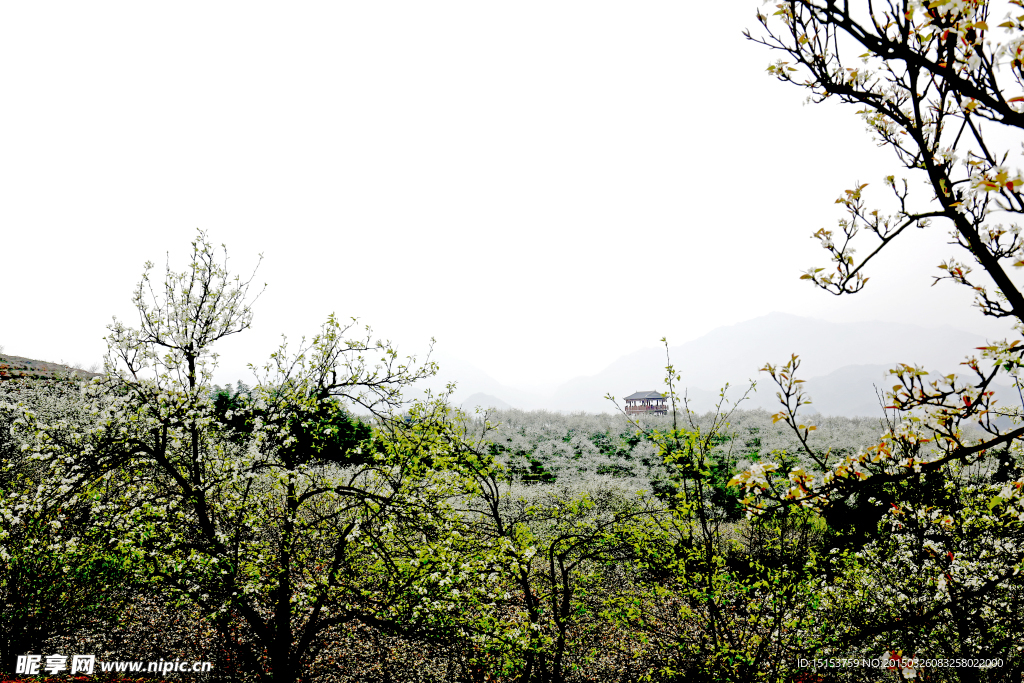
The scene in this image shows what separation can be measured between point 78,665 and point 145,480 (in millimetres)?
4853

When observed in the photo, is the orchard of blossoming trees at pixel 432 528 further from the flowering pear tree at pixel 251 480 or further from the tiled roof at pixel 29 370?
the tiled roof at pixel 29 370

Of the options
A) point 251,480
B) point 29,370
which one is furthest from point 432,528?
point 29,370

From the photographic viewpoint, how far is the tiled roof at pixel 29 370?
20.9 m

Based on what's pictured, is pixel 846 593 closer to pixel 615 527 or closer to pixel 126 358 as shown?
pixel 615 527

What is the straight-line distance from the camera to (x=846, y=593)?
7965 millimetres

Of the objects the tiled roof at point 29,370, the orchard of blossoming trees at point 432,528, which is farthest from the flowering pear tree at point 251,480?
the tiled roof at point 29,370

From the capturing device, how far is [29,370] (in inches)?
903

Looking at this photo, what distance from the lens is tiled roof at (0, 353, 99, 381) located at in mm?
20938

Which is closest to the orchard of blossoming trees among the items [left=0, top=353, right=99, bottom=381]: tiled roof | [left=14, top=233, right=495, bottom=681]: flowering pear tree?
[left=14, top=233, right=495, bottom=681]: flowering pear tree

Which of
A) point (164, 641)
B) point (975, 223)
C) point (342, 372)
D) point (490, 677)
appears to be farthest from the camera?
point (164, 641)

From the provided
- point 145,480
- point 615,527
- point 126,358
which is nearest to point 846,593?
point 615,527

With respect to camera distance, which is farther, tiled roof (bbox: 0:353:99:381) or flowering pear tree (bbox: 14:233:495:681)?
tiled roof (bbox: 0:353:99:381)

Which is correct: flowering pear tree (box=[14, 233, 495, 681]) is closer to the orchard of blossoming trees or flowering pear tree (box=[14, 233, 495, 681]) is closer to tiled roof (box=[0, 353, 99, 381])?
the orchard of blossoming trees

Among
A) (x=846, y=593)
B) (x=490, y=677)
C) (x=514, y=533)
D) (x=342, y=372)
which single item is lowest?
(x=490, y=677)
